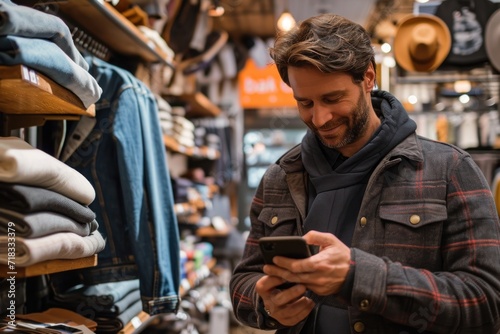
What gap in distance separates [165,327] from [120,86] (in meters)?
1.79

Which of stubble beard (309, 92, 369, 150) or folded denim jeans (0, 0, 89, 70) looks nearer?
folded denim jeans (0, 0, 89, 70)

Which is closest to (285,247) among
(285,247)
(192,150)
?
(285,247)

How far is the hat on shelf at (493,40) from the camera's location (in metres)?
3.15

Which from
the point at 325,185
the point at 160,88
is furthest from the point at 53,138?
the point at 160,88

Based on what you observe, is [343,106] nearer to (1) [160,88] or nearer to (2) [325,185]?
(2) [325,185]

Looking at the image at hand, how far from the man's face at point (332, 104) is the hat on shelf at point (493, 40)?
73.4 inches

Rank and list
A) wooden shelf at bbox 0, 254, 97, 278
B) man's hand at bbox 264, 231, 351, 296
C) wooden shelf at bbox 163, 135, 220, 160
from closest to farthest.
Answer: wooden shelf at bbox 0, 254, 97, 278 < man's hand at bbox 264, 231, 351, 296 < wooden shelf at bbox 163, 135, 220, 160

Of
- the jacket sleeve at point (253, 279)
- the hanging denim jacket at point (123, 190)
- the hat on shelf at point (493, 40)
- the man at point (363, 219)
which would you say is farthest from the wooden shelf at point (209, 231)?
the man at point (363, 219)

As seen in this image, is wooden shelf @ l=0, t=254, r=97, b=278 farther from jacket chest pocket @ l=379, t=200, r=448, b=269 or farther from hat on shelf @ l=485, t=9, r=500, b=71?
hat on shelf @ l=485, t=9, r=500, b=71

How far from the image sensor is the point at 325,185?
1628mm

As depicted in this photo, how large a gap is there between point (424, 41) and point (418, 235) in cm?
200

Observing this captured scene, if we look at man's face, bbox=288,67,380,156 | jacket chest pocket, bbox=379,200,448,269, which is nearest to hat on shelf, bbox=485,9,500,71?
man's face, bbox=288,67,380,156

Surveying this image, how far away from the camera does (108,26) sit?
2.30m

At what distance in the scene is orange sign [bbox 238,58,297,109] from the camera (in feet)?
21.9
